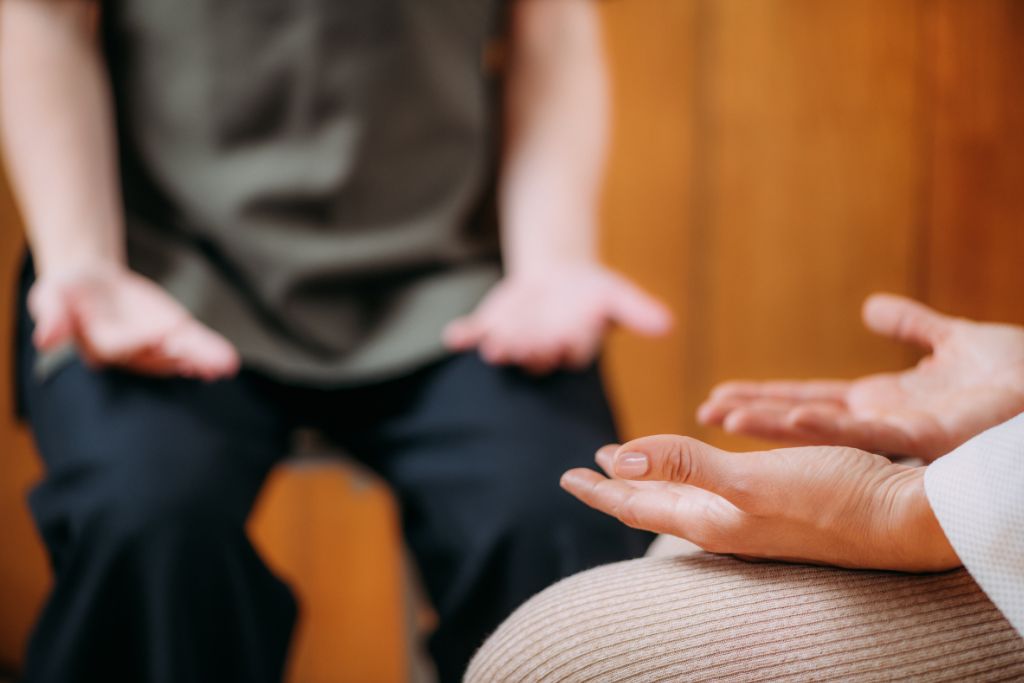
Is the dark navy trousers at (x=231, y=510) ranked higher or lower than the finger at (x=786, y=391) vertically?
lower

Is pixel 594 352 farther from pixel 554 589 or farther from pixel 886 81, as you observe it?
pixel 886 81

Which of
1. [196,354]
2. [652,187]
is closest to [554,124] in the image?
[196,354]

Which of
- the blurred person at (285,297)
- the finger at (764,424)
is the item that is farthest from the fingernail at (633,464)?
the blurred person at (285,297)

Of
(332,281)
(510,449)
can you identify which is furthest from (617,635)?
(332,281)

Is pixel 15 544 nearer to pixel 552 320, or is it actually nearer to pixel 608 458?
pixel 552 320

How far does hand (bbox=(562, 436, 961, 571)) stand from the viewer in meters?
0.23

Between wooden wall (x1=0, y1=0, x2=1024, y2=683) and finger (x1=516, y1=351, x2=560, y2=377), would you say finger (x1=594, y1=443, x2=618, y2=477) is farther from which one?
wooden wall (x1=0, y1=0, x2=1024, y2=683)

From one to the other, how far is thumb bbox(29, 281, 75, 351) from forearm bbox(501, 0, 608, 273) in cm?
28

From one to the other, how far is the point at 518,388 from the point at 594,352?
62 millimetres

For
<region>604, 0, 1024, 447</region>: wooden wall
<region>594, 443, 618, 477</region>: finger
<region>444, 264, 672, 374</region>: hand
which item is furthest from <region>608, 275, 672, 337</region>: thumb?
<region>604, 0, 1024, 447</region>: wooden wall

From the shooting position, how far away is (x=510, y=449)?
19.1 inches

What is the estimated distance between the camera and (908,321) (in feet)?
1.15

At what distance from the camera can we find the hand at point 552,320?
0.52m

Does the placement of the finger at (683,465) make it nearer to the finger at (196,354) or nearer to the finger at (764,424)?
the finger at (764,424)
